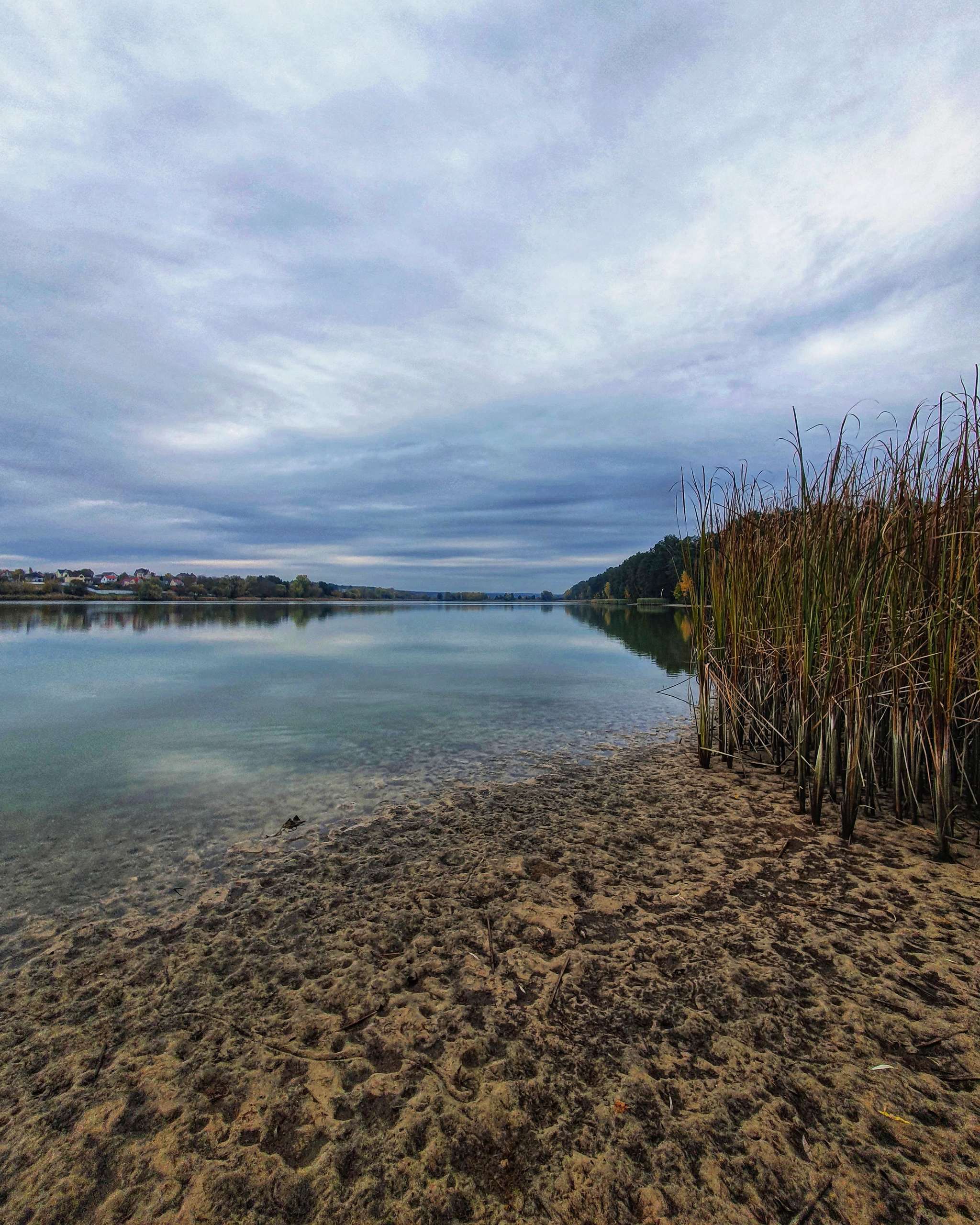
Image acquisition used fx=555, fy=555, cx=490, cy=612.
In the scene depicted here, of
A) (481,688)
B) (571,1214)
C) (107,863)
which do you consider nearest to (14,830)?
(107,863)

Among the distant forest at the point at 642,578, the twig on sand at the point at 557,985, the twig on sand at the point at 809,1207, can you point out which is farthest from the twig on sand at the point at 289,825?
the distant forest at the point at 642,578

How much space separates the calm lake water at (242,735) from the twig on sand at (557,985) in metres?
2.86

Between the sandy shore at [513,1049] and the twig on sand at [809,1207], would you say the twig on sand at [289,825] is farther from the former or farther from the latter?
the twig on sand at [809,1207]

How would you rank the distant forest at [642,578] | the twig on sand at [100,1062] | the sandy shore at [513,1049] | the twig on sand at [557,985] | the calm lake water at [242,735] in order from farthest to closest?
1. the distant forest at [642,578]
2. the calm lake water at [242,735]
3. the twig on sand at [557,985]
4. the twig on sand at [100,1062]
5. the sandy shore at [513,1049]

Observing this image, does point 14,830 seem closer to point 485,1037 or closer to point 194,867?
point 194,867

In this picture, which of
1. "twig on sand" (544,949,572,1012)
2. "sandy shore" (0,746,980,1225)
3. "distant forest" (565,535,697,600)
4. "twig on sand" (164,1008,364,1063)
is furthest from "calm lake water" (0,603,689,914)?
"distant forest" (565,535,697,600)

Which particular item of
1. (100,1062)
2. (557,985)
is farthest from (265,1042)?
(557,985)

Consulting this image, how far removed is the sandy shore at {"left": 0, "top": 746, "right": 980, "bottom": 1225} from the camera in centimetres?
178

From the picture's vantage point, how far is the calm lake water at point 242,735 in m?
4.84

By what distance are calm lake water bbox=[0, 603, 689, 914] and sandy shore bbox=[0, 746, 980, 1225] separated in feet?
4.77

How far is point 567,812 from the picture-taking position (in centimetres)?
524

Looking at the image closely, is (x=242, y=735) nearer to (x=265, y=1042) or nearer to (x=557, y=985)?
(x=265, y=1042)

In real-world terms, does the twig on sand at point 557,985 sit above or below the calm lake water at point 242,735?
above

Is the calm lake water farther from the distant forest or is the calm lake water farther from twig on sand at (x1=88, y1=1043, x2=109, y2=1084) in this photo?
the distant forest
